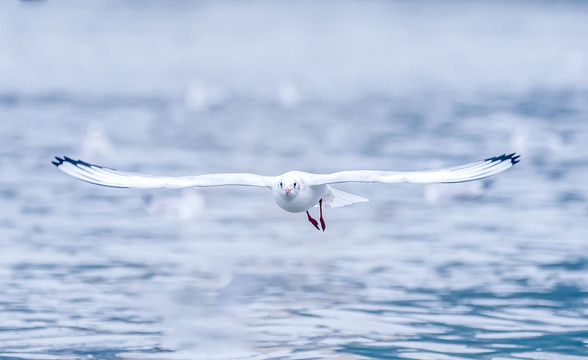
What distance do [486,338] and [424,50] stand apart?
58.6m

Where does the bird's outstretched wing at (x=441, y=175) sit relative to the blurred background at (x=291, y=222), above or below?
below

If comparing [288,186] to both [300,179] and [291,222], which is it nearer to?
[300,179]

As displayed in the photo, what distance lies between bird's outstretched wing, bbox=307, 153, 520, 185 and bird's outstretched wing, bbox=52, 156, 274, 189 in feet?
2.80

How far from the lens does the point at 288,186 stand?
14.6 metres

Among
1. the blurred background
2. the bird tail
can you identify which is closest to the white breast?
the bird tail

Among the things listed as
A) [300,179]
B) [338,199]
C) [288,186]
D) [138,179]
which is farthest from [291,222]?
[288,186]

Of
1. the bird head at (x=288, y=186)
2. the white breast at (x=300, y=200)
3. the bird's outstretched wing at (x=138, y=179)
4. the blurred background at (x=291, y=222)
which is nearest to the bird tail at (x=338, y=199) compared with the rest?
the white breast at (x=300, y=200)

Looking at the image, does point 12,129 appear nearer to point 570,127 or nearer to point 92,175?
point 570,127

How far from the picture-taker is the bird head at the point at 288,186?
1457 cm

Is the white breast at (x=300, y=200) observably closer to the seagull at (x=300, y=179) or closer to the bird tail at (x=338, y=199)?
the seagull at (x=300, y=179)

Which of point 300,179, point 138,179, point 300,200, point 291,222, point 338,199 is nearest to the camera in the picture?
point 300,200

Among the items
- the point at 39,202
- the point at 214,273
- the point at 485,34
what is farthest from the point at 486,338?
the point at 485,34

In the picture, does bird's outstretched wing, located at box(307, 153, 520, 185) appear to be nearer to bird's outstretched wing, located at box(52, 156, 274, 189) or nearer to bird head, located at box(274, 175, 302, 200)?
bird head, located at box(274, 175, 302, 200)

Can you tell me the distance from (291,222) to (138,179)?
13.0 m
